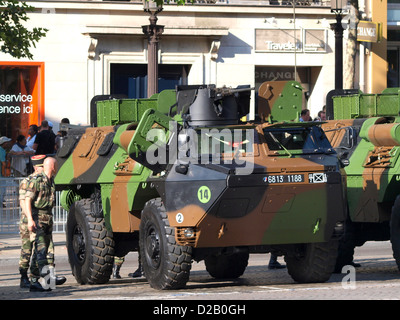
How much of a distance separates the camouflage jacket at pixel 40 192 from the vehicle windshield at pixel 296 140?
9.14 ft

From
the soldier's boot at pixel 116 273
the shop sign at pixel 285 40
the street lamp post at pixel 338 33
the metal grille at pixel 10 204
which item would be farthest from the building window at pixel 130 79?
the soldier's boot at pixel 116 273

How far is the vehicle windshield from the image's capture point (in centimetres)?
1402

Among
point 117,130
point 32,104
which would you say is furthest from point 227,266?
point 32,104

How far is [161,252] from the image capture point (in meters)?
13.7

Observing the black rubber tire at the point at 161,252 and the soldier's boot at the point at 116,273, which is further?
the soldier's boot at the point at 116,273

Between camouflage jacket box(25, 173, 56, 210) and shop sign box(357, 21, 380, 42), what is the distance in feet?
70.1

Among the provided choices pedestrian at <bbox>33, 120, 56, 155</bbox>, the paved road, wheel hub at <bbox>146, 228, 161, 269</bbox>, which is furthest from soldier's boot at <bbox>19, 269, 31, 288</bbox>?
pedestrian at <bbox>33, 120, 56, 155</bbox>

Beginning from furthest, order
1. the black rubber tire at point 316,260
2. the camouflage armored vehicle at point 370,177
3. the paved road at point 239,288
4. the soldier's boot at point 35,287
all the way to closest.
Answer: the camouflage armored vehicle at point 370,177 → the soldier's boot at point 35,287 → the black rubber tire at point 316,260 → the paved road at point 239,288

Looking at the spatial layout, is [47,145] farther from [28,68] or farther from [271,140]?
[271,140]

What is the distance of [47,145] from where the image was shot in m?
24.4

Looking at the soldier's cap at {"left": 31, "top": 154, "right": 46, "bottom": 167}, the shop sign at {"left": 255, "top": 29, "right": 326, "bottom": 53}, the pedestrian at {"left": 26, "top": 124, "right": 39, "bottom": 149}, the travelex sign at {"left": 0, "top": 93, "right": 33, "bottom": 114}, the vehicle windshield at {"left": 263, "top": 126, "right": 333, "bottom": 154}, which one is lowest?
the soldier's cap at {"left": 31, "top": 154, "right": 46, "bottom": 167}

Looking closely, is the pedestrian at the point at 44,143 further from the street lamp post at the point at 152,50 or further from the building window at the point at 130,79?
the building window at the point at 130,79

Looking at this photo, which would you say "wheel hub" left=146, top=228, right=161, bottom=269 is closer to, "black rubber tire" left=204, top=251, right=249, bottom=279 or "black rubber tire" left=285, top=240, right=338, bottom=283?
"black rubber tire" left=285, top=240, right=338, bottom=283

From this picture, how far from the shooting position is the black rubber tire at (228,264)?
15945mm
